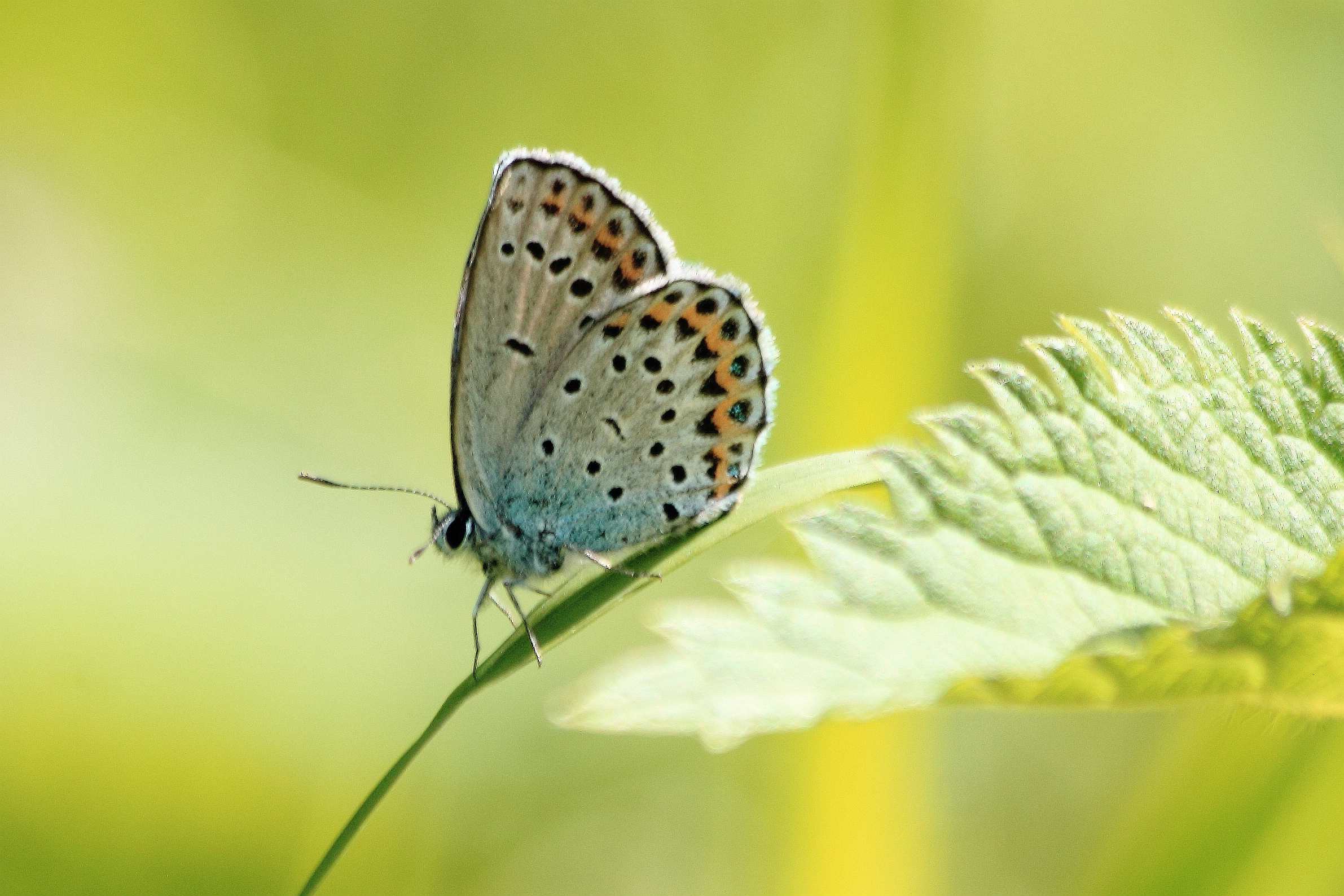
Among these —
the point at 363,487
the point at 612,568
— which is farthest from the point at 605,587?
the point at 363,487

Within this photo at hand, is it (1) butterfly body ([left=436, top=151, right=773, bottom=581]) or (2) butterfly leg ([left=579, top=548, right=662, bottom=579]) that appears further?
(1) butterfly body ([left=436, top=151, right=773, bottom=581])

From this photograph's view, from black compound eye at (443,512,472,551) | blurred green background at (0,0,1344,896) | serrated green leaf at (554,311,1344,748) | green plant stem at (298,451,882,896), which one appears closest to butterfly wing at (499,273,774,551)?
black compound eye at (443,512,472,551)

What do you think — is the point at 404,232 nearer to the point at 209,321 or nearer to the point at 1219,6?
the point at 209,321

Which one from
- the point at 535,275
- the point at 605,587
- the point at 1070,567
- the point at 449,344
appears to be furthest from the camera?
the point at 449,344

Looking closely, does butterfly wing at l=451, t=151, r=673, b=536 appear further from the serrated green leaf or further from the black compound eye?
the serrated green leaf

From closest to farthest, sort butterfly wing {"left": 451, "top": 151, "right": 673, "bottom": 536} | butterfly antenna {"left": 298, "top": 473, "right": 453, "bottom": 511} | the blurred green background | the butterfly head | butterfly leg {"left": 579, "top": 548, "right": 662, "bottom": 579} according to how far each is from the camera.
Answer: butterfly leg {"left": 579, "top": 548, "right": 662, "bottom": 579} < butterfly wing {"left": 451, "top": 151, "right": 673, "bottom": 536} < butterfly antenna {"left": 298, "top": 473, "right": 453, "bottom": 511} < the butterfly head < the blurred green background

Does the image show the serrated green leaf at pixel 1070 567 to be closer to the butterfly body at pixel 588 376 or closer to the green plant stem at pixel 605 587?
the green plant stem at pixel 605 587

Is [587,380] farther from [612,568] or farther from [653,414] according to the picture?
[612,568]
